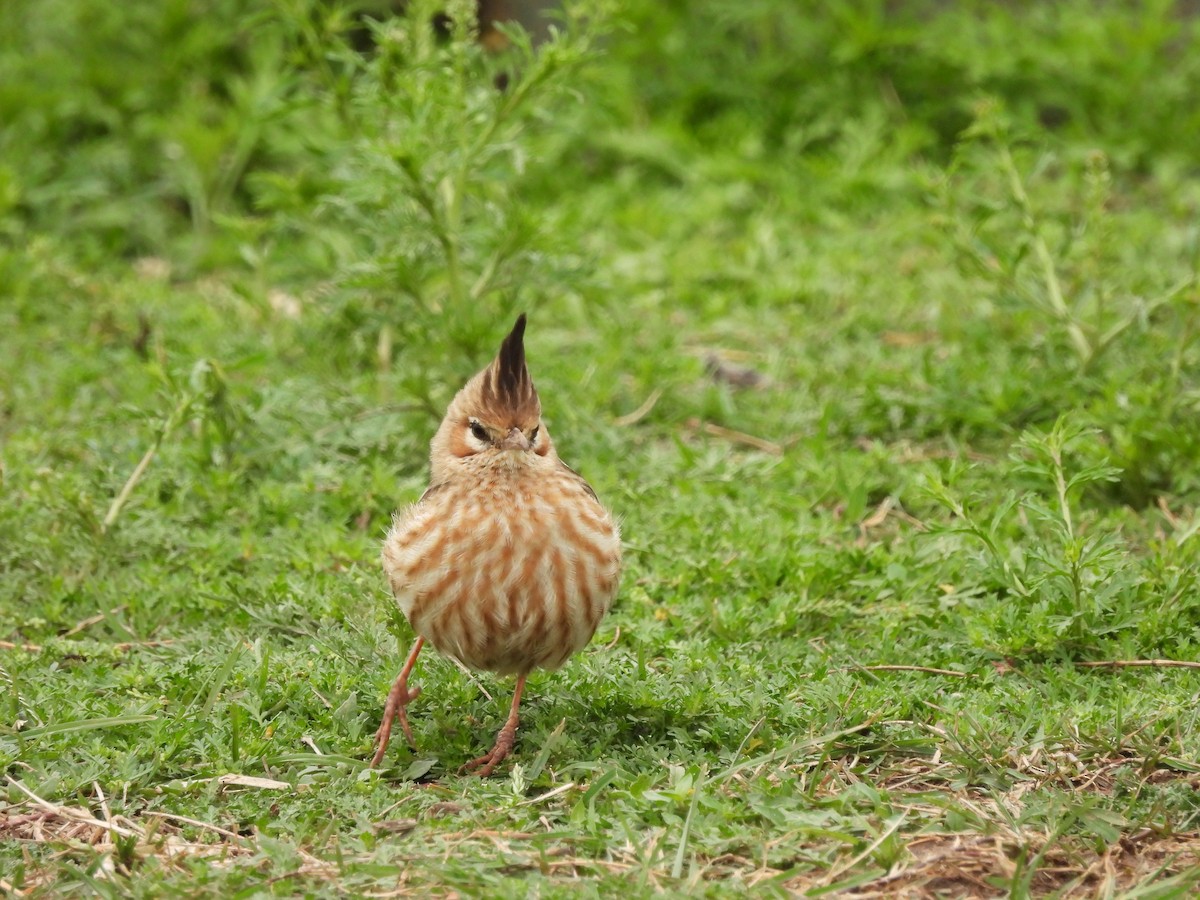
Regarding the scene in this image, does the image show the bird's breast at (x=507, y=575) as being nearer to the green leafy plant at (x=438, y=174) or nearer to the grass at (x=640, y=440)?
the grass at (x=640, y=440)

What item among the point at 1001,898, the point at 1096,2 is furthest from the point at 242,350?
the point at 1096,2

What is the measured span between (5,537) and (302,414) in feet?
4.31

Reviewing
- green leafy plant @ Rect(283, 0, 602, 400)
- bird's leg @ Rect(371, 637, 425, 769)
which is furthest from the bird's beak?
green leafy plant @ Rect(283, 0, 602, 400)

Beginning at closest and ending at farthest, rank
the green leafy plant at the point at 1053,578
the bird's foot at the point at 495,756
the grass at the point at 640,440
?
the grass at the point at 640,440 → the bird's foot at the point at 495,756 → the green leafy plant at the point at 1053,578

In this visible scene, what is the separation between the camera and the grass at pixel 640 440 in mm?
3883

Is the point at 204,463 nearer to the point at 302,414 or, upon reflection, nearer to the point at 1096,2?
the point at 302,414

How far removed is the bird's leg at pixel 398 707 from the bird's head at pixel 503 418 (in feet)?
1.92

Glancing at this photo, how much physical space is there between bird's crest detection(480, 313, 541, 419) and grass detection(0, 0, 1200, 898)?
748mm

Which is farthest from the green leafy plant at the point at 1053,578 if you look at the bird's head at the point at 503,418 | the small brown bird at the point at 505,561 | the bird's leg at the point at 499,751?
the bird's leg at the point at 499,751

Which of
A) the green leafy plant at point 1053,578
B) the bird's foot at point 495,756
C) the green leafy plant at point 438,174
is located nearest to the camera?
the bird's foot at point 495,756

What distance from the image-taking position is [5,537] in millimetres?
5504

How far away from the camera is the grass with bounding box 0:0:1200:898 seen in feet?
12.7

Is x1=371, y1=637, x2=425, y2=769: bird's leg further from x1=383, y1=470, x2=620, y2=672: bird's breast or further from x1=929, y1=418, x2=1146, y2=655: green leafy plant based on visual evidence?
x1=929, y1=418, x2=1146, y2=655: green leafy plant

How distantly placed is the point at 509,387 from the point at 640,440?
7.35 ft
